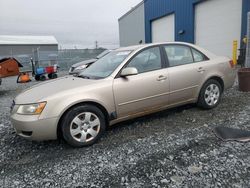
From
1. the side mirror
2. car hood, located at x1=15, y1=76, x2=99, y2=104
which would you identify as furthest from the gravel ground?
the side mirror

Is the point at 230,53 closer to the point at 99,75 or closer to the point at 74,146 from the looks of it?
the point at 99,75

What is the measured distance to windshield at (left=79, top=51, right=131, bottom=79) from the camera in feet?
12.5

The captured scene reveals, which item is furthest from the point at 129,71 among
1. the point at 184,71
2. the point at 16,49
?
the point at 16,49

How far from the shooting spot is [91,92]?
333 centimetres

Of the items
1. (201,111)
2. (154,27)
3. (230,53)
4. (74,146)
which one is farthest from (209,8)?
(74,146)

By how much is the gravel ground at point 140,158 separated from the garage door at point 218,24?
806cm

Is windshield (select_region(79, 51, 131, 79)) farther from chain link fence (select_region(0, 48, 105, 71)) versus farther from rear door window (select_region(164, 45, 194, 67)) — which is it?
chain link fence (select_region(0, 48, 105, 71))

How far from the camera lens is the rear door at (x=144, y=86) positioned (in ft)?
11.8

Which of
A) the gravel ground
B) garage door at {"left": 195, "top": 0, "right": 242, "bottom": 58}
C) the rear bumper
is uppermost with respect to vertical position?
garage door at {"left": 195, "top": 0, "right": 242, "bottom": 58}

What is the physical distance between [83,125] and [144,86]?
1.22m

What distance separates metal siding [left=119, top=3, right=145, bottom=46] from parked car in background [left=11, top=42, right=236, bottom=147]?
1681 cm

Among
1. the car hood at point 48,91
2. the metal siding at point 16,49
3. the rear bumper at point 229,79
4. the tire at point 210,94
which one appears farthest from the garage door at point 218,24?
the metal siding at point 16,49

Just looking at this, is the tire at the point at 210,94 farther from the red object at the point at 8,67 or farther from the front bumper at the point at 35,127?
the red object at the point at 8,67

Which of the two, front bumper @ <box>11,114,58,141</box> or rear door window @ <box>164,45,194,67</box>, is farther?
rear door window @ <box>164,45,194,67</box>
